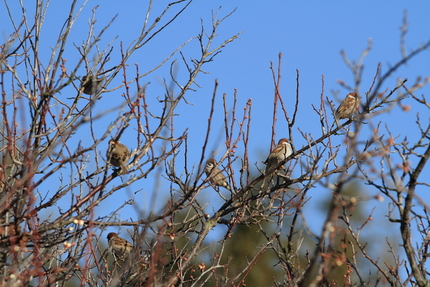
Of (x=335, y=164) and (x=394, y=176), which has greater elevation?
(x=335, y=164)

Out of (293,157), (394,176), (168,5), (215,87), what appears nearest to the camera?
(394,176)

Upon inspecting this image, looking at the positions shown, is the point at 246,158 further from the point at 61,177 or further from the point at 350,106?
the point at 350,106

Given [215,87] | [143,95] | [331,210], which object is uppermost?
[143,95]

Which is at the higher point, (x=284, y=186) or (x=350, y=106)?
(x=350, y=106)

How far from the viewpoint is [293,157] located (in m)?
5.33

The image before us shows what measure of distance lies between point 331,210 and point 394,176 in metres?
0.92

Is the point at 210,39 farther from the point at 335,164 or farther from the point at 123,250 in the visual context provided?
the point at 123,250

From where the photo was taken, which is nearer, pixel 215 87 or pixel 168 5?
pixel 215 87

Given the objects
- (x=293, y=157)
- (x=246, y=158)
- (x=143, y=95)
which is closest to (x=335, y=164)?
(x=293, y=157)

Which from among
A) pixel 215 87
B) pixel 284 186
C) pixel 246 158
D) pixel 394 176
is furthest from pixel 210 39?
pixel 394 176

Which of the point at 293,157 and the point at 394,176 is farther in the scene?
the point at 293,157

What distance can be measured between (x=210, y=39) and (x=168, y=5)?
0.61 m

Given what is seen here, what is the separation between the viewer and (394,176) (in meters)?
3.09

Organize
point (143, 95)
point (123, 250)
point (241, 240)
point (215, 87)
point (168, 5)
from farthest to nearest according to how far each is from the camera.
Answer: point (241, 240) < point (123, 250) < point (168, 5) < point (143, 95) < point (215, 87)
